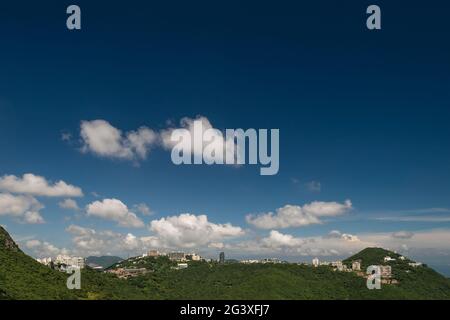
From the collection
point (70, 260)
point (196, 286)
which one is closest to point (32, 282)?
point (70, 260)

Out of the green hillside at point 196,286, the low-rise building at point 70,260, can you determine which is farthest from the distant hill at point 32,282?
the low-rise building at point 70,260

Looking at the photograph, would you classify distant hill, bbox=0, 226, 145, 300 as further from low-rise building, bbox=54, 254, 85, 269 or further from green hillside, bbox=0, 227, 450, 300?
low-rise building, bbox=54, 254, 85, 269

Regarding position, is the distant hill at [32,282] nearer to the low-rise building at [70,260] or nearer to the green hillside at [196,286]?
the green hillside at [196,286]

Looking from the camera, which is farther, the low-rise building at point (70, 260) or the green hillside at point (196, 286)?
the low-rise building at point (70, 260)

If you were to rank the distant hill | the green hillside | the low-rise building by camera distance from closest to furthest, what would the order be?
the distant hill < the green hillside < the low-rise building

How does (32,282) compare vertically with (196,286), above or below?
above

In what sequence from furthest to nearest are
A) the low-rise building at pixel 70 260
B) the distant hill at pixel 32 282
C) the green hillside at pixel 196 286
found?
the low-rise building at pixel 70 260 < the green hillside at pixel 196 286 < the distant hill at pixel 32 282

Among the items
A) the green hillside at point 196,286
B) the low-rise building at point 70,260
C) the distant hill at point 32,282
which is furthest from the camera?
the low-rise building at point 70,260

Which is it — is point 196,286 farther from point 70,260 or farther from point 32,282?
point 32,282

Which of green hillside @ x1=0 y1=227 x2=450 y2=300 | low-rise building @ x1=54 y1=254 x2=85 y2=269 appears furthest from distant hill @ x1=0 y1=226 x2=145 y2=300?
low-rise building @ x1=54 y1=254 x2=85 y2=269

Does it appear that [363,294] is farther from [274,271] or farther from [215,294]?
[215,294]

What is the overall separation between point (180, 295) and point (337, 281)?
71158 millimetres
